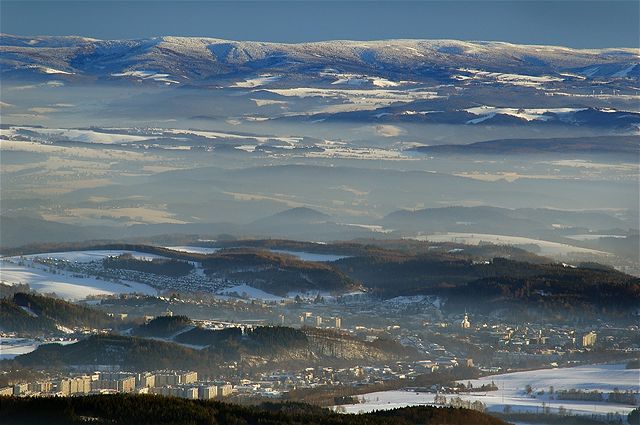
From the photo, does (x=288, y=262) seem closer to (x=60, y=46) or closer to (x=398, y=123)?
(x=398, y=123)

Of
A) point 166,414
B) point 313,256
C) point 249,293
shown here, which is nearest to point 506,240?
point 313,256

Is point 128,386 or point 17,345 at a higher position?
point 17,345

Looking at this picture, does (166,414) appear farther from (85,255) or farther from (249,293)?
(85,255)

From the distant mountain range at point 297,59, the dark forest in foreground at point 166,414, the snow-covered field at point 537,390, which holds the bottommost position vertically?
the snow-covered field at point 537,390

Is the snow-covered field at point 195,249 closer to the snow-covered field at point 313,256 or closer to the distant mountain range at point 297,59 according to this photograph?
the snow-covered field at point 313,256

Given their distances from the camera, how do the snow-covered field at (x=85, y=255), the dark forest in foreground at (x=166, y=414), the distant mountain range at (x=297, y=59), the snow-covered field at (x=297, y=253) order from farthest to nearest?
the distant mountain range at (x=297, y=59), the snow-covered field at (x=297, y=253), the snow-covered field at (x=85, y=255), the dark forest in foreground at (x=166, y=414)

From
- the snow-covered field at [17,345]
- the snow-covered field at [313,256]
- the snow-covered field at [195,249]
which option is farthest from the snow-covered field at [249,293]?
the snow-covered field at [17,345]
